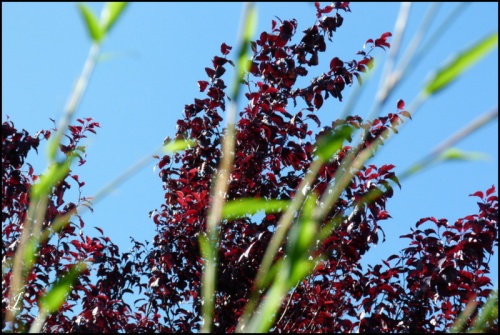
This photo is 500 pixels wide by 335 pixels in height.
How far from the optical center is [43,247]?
3562 mm

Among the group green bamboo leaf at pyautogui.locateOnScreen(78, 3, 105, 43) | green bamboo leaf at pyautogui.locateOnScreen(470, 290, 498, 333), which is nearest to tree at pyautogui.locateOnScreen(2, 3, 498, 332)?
green bamboo leaf at pyautogui.locateOnScreen(470, 290, 498, 333)

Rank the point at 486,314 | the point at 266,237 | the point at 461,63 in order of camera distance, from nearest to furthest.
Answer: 1. the point at 461,63
2. the point at 486,314
3. the point at 266,237

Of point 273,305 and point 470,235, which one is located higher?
point 470,235

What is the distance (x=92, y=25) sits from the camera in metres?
1.00

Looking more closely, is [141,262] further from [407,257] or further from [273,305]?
[273,305]

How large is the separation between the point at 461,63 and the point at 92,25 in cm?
50

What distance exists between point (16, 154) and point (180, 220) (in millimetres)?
952

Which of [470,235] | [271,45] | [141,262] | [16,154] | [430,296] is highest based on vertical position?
[271,45]

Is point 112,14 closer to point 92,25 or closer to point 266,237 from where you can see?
point 92,25

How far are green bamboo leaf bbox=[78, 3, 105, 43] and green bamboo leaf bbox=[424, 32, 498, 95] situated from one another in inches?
17.6

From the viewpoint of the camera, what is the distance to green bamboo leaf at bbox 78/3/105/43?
994 mm

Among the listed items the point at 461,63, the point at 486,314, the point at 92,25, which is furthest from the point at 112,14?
the point at 486,314

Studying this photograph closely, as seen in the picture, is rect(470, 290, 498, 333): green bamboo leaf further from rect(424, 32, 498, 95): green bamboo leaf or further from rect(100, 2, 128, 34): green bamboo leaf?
rect(100, 2, 128, 34): green bamboo leaf

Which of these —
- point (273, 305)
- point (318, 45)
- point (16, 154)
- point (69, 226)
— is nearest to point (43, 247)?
point (69, 226)
